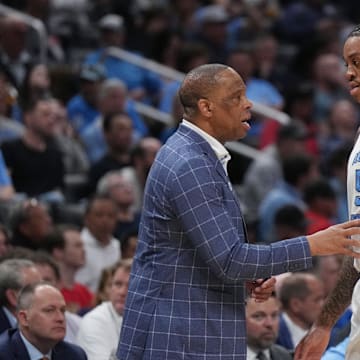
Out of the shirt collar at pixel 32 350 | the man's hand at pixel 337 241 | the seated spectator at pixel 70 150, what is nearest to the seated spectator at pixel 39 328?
the shirt collar at pixel 32 350

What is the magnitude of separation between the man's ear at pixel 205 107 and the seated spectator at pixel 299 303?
11.2ft

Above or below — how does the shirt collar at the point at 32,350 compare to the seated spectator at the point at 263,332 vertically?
above

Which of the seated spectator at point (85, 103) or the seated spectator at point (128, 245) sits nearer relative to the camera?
the seated spectator at point (128, 245)

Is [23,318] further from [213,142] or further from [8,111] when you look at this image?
[8,111]

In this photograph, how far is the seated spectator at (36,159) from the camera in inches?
409

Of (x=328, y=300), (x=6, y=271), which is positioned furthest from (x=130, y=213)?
(x=328, y=300)

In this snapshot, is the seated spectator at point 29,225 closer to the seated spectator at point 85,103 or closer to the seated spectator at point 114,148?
the seated spectator at point 114,148

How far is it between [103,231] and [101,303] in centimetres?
200

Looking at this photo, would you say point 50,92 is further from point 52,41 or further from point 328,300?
point 328,300

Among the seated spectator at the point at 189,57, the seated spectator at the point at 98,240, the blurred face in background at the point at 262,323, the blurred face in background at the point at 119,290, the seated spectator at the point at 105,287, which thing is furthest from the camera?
the seated spectator at the point at 189,57

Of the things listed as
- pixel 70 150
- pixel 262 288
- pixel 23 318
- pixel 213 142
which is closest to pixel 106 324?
pixel 23 318

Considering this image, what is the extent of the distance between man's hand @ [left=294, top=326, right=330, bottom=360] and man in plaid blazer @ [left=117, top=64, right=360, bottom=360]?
1.31 ft

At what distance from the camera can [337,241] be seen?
4.84 meters

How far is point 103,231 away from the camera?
32.0 feet
